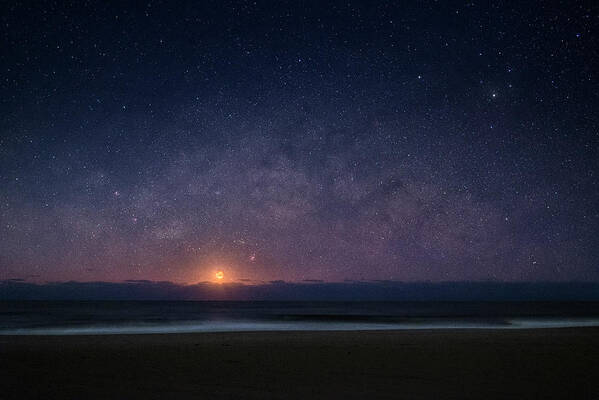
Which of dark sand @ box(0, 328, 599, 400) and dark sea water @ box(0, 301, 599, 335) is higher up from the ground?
dark sand @ box(0, 328, 599, 400)

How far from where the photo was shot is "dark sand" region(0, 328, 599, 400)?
8.72 metres

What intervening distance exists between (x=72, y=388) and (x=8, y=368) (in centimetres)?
358

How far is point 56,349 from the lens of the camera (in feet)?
49.6

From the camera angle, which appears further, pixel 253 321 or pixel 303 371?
pixel 253 321

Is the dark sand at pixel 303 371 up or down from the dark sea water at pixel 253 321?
up

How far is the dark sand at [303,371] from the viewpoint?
343 inches

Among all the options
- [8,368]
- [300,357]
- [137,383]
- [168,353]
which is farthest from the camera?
[168,353]

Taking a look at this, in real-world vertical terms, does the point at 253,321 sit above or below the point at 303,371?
below

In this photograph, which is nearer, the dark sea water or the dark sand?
the dark sand

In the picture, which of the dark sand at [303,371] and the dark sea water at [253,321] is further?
the dark sea water at [253,321]

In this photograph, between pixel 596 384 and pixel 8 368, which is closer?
pixel 596 384

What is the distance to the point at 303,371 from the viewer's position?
10.8 meters

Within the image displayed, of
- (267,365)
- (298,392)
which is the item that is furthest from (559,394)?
(267,365)

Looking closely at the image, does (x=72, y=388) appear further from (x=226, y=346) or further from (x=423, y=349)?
(x=423, y=349)
